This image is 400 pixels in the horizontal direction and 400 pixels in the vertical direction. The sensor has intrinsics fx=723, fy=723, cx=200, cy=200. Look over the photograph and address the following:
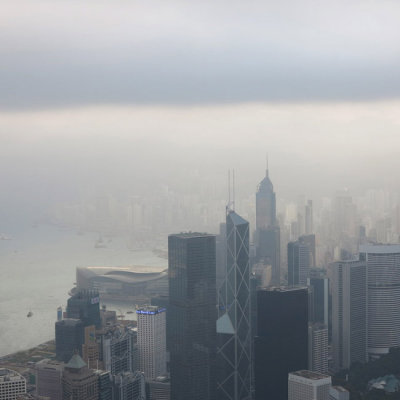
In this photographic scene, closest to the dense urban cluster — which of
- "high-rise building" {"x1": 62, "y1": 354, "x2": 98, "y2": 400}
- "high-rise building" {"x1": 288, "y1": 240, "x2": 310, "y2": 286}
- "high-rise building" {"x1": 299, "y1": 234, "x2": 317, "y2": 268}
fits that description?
"high-rise building" {"x1": 62, "y1": 354, "x2": 98, "y2": 400}

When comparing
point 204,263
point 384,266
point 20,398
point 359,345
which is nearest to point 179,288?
point 204,263

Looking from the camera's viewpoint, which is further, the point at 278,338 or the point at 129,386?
the point at 278,338

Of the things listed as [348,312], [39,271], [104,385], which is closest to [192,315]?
[104,385]

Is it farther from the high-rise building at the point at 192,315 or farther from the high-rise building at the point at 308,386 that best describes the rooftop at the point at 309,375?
the high-rise building at the point at 192,315

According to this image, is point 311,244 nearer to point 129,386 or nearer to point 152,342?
point 152,342

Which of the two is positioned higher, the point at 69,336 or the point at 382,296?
the point at 382,296

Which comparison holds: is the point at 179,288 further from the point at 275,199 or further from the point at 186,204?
the point at 275,199

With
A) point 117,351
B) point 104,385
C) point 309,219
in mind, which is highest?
point 309,219
